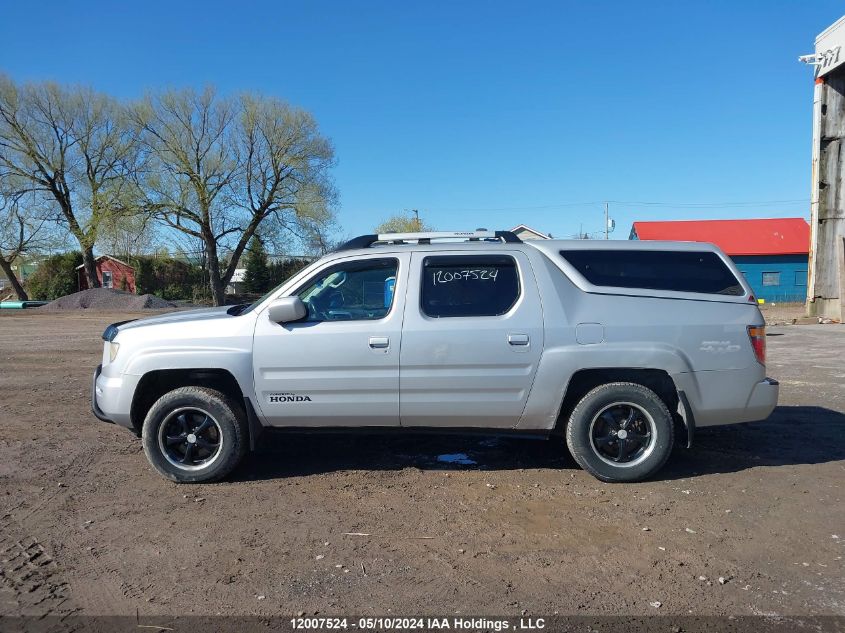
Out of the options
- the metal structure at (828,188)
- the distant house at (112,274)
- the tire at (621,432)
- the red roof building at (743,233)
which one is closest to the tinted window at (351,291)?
the tire at (621,432)

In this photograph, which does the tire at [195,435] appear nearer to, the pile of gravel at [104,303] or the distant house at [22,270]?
the pile of gravel at [104,303]

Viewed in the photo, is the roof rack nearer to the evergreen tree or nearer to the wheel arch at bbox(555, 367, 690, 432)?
the wheel arch at bbox(555, 367, 690, 432)

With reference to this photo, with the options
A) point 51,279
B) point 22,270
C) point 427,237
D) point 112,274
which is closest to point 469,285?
point 427,237

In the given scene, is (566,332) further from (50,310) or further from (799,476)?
(50,310)

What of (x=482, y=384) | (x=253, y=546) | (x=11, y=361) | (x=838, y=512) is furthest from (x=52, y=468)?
(x=11, y=361)

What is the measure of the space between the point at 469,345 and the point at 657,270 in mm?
1703

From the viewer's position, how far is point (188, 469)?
5.03m

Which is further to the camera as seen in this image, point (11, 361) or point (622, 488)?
point (11, 361)

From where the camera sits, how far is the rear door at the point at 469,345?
4805 millimetres

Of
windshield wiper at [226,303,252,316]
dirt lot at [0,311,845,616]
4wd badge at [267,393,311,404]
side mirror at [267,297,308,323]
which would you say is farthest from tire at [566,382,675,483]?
windshield wiper at [226,303,252,316]

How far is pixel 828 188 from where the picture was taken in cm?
2188

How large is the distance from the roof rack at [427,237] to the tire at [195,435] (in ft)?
5.40

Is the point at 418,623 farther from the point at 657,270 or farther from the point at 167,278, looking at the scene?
the point at 167,278

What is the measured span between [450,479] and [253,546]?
1788 mm
